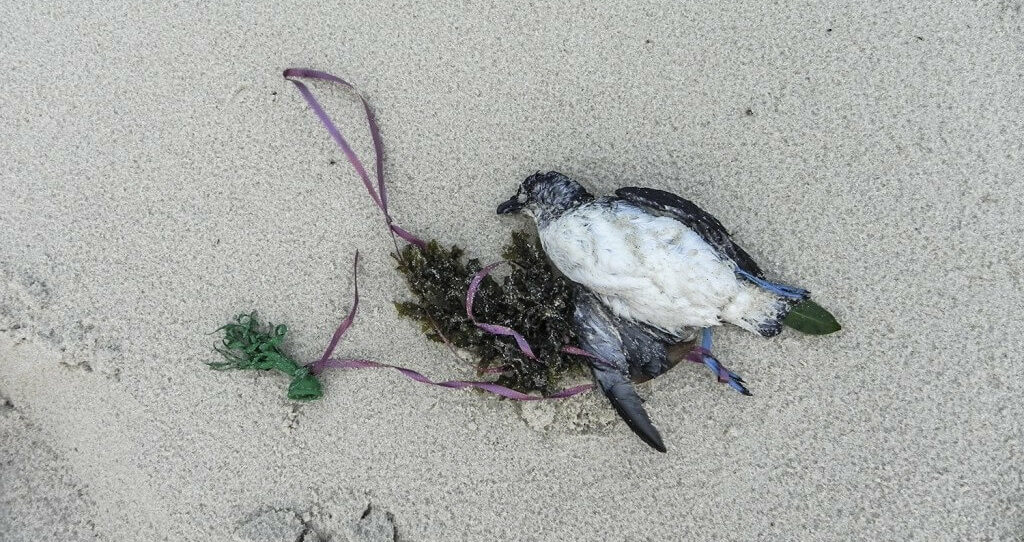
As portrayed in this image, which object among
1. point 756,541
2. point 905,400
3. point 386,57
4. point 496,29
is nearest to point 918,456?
point 905,400

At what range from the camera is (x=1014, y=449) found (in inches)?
77.8

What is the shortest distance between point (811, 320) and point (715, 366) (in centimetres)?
34

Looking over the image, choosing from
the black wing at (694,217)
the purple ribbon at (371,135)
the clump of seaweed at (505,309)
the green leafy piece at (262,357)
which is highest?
the black wing at (694,217)

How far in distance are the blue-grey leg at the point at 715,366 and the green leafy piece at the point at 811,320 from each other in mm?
231

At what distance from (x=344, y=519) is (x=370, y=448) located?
0.23m

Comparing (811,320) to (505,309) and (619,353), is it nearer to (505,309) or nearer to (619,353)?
(619,353)

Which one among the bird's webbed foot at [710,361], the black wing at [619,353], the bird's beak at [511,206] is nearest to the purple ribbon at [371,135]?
the bird's beak at [511,206]

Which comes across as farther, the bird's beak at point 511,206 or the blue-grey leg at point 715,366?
the bird's beak at point 511,206

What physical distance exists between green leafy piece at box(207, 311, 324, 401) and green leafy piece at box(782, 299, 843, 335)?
1499mm

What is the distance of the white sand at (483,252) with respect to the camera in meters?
2.02

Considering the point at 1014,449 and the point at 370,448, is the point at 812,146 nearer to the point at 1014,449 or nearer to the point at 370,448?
the point at 1014,449

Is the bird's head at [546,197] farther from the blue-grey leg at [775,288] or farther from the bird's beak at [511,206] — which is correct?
the blue-grey leg at [775,288]

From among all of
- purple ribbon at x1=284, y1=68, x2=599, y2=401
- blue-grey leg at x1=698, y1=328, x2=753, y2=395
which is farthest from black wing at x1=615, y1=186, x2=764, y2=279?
purple ribbon at x1=284, y1=68, x2=599, y2=401

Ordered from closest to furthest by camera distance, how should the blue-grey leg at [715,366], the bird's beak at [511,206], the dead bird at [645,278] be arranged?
the dead bird at [645,278], the blue-grey leg at [715,366], the bird's beak at [511,206]
